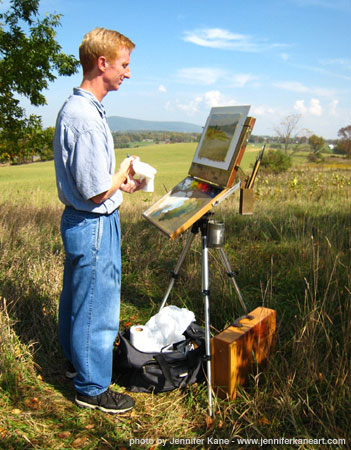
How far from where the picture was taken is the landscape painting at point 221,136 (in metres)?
2.50

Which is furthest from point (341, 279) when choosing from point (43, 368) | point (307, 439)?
point (43, 368)

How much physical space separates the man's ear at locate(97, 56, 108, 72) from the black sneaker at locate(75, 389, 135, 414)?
2000 millimetres

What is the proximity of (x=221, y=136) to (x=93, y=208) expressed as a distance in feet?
3.70

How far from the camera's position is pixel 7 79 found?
569cm

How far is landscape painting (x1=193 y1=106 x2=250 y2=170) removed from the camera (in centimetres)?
250

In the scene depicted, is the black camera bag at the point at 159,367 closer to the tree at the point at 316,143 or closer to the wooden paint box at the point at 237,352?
the wooden paint box at the point at 237,352

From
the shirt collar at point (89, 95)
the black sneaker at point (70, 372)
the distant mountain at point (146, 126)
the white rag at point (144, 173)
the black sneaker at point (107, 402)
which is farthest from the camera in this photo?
the distant mountain at point (146, 126)

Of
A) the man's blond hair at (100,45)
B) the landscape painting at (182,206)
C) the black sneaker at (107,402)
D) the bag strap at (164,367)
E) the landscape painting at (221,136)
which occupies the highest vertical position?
the man's blond hair at (100,45)

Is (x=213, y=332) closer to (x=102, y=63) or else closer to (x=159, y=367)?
(x=159, y=367)

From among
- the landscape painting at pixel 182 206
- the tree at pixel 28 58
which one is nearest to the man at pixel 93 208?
the landscape painting at pixel 182 206

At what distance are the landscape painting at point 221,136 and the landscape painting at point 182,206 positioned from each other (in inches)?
7.4

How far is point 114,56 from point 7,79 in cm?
454

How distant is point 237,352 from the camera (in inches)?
94.2

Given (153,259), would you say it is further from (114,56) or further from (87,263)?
(114,56)
